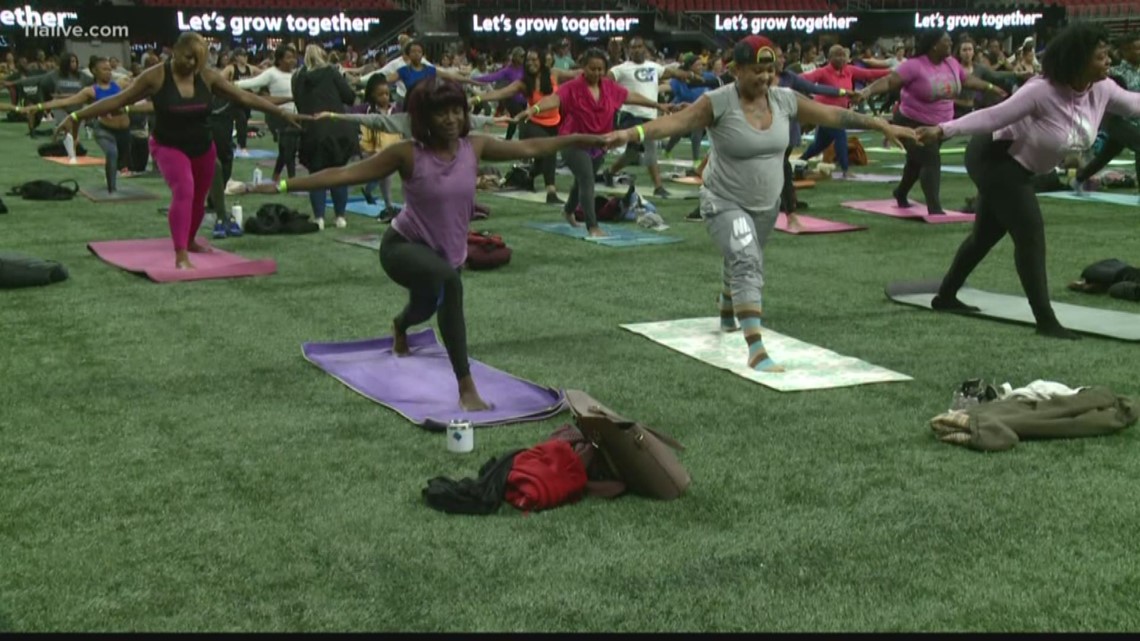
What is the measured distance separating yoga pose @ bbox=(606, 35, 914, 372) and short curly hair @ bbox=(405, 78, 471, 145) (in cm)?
109

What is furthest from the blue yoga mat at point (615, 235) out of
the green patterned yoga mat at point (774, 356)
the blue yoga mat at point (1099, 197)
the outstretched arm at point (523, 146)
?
the blue yoga mat at point (1099, 197)

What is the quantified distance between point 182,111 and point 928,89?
690cm

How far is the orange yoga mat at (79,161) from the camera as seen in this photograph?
20.1 metres

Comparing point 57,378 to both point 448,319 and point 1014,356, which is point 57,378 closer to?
point 448,319

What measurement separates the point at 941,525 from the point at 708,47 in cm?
3792

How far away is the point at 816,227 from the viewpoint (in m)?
12.6

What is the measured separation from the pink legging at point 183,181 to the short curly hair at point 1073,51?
19.7ft

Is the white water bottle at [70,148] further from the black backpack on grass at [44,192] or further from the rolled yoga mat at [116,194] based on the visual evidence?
the black backpack on grass at [44,192]

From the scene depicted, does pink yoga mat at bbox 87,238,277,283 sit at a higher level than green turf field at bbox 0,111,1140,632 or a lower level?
higher

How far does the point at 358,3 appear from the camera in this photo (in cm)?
4253

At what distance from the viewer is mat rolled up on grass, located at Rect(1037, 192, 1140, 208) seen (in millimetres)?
14273

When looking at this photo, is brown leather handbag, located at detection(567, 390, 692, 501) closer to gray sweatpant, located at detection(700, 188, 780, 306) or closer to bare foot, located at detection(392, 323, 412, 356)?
gray sweatpant, located at detection(700, 188, 780, 306)

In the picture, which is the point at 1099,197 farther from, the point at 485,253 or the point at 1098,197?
the point at 485,253

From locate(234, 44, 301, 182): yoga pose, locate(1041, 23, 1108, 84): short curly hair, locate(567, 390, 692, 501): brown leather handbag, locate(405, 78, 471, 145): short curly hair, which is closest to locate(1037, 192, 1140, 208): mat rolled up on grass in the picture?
locate(1041, 23, 1108, 84): short curly hair
